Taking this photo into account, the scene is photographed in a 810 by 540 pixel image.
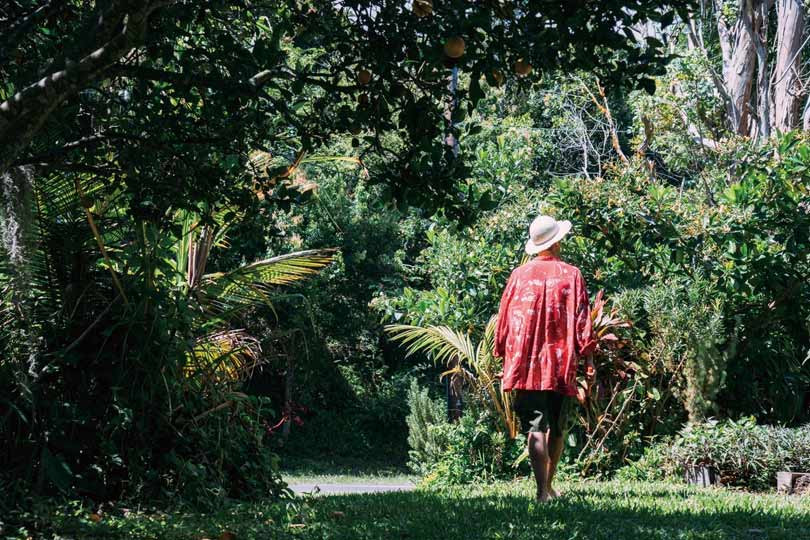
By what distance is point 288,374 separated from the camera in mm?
18297

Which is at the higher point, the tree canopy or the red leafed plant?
the tree canopy

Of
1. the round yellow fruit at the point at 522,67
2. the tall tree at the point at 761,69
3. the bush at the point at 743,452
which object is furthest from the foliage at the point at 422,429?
the round yellow fruit at the point at 522,67

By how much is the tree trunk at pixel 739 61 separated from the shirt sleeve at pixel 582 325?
800cm

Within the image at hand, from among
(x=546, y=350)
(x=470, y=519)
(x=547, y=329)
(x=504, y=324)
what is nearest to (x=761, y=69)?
(x=504, y=324)

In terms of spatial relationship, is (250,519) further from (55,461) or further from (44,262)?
Result: (44,262)

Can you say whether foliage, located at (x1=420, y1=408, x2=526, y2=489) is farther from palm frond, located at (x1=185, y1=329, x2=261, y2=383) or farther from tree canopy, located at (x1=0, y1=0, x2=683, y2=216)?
tree canopy, located at (x1=0, y1=0, x2=683, y2=216)

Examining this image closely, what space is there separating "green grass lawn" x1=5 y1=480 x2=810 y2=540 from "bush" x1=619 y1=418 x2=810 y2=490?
99 cm

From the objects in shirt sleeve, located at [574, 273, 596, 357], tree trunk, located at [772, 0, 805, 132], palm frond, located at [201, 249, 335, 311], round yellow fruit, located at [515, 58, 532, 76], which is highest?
tree trunk, located at [772, 0, 805, 132]

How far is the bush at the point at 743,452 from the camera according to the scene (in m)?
7.31

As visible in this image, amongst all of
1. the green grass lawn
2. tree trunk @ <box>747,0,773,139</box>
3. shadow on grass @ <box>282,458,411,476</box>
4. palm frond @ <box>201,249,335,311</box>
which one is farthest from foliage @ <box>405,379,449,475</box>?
tree trunk @ <box>747,0,773,139</box>

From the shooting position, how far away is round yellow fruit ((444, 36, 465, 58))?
3.62m

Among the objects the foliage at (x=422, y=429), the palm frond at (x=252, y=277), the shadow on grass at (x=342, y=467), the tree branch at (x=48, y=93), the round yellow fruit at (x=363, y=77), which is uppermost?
the round yellow fruit at (x=363, y=77)

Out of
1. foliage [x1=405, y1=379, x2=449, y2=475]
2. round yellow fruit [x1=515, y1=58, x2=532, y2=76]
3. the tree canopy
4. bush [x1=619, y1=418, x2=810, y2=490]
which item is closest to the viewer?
the tree canopy

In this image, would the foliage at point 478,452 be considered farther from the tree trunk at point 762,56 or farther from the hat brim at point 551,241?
the tree trunk at point 762,56
